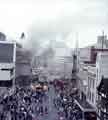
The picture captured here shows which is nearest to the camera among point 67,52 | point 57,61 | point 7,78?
point 7,78

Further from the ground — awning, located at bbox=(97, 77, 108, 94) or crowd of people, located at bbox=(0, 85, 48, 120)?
awning, located at bbox=(97, 77, 108, 94)

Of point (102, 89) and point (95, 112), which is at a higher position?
point (102, 89)

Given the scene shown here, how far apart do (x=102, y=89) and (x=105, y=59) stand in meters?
3.64

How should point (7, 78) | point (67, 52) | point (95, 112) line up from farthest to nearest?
point (67, 52) < point (7, 78) < point (95, 112)

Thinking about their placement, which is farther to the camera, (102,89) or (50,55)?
(50,55)

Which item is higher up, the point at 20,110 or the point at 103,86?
the point at 103,86

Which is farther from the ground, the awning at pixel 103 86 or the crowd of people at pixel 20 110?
the awning at pixel 103 86

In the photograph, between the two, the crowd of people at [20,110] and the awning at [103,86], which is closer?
the awning at [103,86]

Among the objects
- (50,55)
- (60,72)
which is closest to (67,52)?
(50,55)

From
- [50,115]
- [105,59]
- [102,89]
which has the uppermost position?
[105,59]

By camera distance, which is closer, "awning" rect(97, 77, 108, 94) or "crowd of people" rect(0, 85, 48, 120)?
"awning" rect(97, 77, 108, 94)

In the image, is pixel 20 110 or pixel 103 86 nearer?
pixel 103 86

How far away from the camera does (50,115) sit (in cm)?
2212

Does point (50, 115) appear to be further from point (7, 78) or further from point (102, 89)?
point (7, 78)
